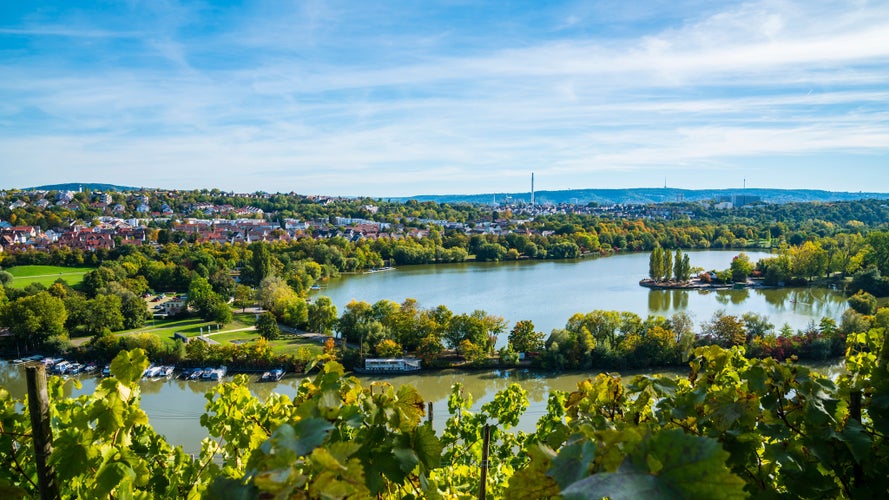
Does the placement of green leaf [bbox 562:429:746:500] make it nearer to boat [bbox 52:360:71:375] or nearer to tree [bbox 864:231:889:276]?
boat [bbox 52:360:71:375]

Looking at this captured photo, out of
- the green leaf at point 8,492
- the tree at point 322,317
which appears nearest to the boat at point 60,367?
the tree at point 322,317

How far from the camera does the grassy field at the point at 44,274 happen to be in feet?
50.3

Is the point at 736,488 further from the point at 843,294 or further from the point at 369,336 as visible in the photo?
the point at 843,294

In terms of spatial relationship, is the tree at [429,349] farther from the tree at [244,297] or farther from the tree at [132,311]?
the tree at [132,311]

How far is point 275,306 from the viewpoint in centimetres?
1206

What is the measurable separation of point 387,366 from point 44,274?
1355 cm

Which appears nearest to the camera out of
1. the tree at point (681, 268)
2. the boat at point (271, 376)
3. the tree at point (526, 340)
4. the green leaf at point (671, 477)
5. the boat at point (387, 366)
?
the green leaf at point (671, 477)

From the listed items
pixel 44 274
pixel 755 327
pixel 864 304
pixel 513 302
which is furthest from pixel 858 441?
pixel 44 274

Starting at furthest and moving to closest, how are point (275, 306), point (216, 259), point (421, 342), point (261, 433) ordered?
1. point (216, 259)
2. point (275, 306)
3. point (421, 342)
4. point (261, 433)

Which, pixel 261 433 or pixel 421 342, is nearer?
pixel 261 433

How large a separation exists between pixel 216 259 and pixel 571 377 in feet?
46.2

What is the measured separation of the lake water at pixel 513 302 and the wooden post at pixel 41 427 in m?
5.38

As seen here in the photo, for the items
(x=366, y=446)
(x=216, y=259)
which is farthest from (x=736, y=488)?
(x=216, y=259)

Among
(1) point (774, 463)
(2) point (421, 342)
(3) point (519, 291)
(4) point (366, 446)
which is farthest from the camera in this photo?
(3) point (519, 291)
